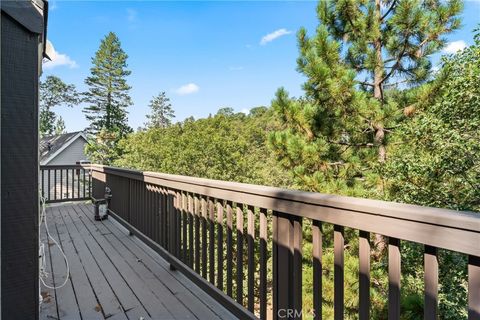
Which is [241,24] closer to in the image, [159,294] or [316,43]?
[316,43]

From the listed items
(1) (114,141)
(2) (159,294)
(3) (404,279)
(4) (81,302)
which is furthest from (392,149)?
(1) (114,141)

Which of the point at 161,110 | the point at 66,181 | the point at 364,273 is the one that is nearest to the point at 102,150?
the point at 66,181

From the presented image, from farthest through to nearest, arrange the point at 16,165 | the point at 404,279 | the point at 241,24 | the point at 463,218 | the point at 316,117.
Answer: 1. the point at 241,24
2. the point at 316,117
3. the point at 404,279
4. the point at 16,165
5. the point at 463,218

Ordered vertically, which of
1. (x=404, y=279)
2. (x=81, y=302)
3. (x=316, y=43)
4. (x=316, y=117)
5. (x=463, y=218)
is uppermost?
(x=316, y=43)

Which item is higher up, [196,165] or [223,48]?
[223,48]

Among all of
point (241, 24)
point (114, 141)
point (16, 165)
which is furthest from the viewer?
point (114, 141)

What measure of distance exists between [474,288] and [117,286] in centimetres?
234

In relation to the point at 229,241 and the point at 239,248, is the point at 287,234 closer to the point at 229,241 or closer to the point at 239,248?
the point at 239,248

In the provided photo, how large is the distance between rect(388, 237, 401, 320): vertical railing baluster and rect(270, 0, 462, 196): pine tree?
5233 mm

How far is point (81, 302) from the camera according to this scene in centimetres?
215

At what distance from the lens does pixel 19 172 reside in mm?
1242

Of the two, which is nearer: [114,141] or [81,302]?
[81,302]

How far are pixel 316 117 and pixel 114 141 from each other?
49.5 feet

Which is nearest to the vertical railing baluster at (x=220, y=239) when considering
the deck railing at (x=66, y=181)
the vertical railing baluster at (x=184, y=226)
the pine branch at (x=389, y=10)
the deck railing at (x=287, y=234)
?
the deck railing at (x=287, y=234)
